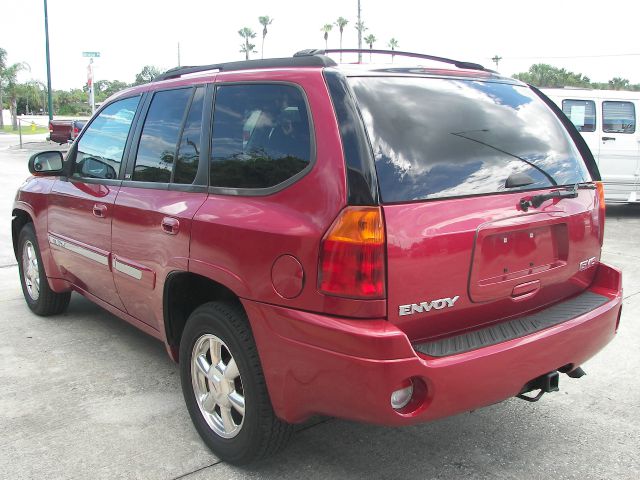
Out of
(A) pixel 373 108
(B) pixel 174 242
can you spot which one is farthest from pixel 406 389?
(B) pixel 174 242

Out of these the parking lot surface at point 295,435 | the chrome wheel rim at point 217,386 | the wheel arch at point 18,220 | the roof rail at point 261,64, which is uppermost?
the roof rail at point 261,64

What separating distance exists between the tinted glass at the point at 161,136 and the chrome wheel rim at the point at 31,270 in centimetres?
204

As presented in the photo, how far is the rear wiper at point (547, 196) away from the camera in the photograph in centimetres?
255

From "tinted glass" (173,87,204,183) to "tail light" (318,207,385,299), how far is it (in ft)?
3.49


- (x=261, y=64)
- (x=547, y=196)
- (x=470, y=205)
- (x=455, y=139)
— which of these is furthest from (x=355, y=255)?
(x=261, y=64)

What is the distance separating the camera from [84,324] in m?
4.87

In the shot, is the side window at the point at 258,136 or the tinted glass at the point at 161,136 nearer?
the side window at the point at 258,136

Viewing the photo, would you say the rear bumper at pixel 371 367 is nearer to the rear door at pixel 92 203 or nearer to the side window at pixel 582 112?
the rear door at pixel 92 203

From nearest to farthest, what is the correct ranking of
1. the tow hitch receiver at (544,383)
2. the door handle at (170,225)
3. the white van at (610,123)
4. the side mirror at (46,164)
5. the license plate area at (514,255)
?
1. the license plate area at (514,255)
2. the tow hitch receiver at (544,383)
3. the door handle at (170,225)
4. the side mirror at (46,164)
5. the white van at (610,123)

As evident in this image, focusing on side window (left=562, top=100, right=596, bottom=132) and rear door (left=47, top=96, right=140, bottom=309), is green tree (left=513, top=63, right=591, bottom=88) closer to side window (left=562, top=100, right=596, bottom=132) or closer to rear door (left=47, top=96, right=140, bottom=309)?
side window (left=562, top=100, right=596, bottom=132)

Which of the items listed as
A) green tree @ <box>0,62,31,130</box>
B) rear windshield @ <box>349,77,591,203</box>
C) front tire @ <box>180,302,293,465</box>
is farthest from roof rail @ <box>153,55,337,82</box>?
green tree @ <box>0,62,31,130</box>

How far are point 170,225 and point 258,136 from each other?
69 cm

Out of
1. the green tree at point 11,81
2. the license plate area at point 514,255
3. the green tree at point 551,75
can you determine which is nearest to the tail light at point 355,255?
the license plate area at point 514,255

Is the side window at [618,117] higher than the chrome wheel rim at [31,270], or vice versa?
the side window at [618,117]
